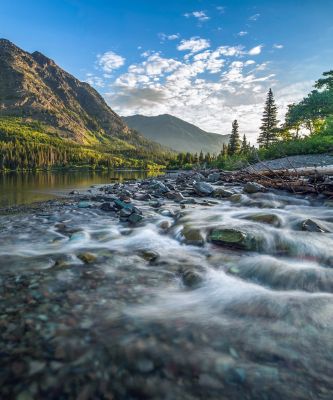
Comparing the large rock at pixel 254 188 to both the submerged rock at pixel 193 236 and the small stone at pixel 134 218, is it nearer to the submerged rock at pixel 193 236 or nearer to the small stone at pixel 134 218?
the small stone at pixel 134 218

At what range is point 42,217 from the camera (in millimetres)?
9641

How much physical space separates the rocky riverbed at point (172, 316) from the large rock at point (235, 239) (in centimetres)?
2

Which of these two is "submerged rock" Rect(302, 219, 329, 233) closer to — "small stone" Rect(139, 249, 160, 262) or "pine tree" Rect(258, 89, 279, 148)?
"small stone" Rect(139, 249, 160, 262)

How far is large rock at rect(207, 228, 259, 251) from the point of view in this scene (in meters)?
5.17

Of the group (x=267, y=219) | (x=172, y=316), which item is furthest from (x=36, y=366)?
(x=267, y=219)

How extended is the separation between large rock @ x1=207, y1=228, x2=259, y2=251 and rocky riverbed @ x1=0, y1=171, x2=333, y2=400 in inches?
0.8

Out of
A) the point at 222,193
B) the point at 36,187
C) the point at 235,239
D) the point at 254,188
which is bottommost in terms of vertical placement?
the point at 36,187

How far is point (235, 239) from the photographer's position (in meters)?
5.32

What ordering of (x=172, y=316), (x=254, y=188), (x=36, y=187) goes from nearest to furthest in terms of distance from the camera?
(x=172, y=316) → (x=254, y=188) → (x=36, y=187)

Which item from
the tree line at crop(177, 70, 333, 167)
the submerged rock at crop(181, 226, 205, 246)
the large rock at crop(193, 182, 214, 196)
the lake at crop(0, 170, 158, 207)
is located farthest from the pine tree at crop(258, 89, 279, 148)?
the submerged rock at crop(181, 226, 205, 246)

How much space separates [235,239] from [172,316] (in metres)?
2.73

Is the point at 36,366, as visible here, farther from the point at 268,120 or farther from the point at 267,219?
the point at 268,120

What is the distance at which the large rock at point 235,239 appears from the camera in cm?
517

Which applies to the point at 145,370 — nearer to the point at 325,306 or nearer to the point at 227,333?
the point at 227,333
